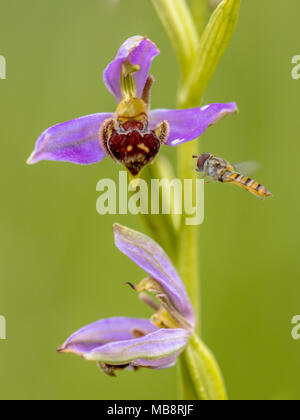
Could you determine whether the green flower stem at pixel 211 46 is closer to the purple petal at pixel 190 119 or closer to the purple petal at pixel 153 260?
the purple petal at pixel 190 119

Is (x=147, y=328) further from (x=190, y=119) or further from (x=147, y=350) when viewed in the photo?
(x=190, y=119)

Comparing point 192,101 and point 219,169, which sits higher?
point 192,101

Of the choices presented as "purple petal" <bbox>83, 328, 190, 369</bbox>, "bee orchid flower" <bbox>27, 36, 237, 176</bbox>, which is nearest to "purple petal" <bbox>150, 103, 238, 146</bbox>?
"bee orchid flower" <bbox>27, 36, 237, 176</bbox>

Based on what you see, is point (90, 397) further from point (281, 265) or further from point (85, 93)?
point (85, 93)

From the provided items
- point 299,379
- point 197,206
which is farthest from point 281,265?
point 197,206

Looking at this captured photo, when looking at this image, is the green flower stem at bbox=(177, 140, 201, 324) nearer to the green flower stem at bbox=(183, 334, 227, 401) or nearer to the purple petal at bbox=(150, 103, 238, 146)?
the green flower stem at bbox=(183, 334, 227, 401)

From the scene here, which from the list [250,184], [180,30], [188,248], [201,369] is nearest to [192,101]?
[180,30]
